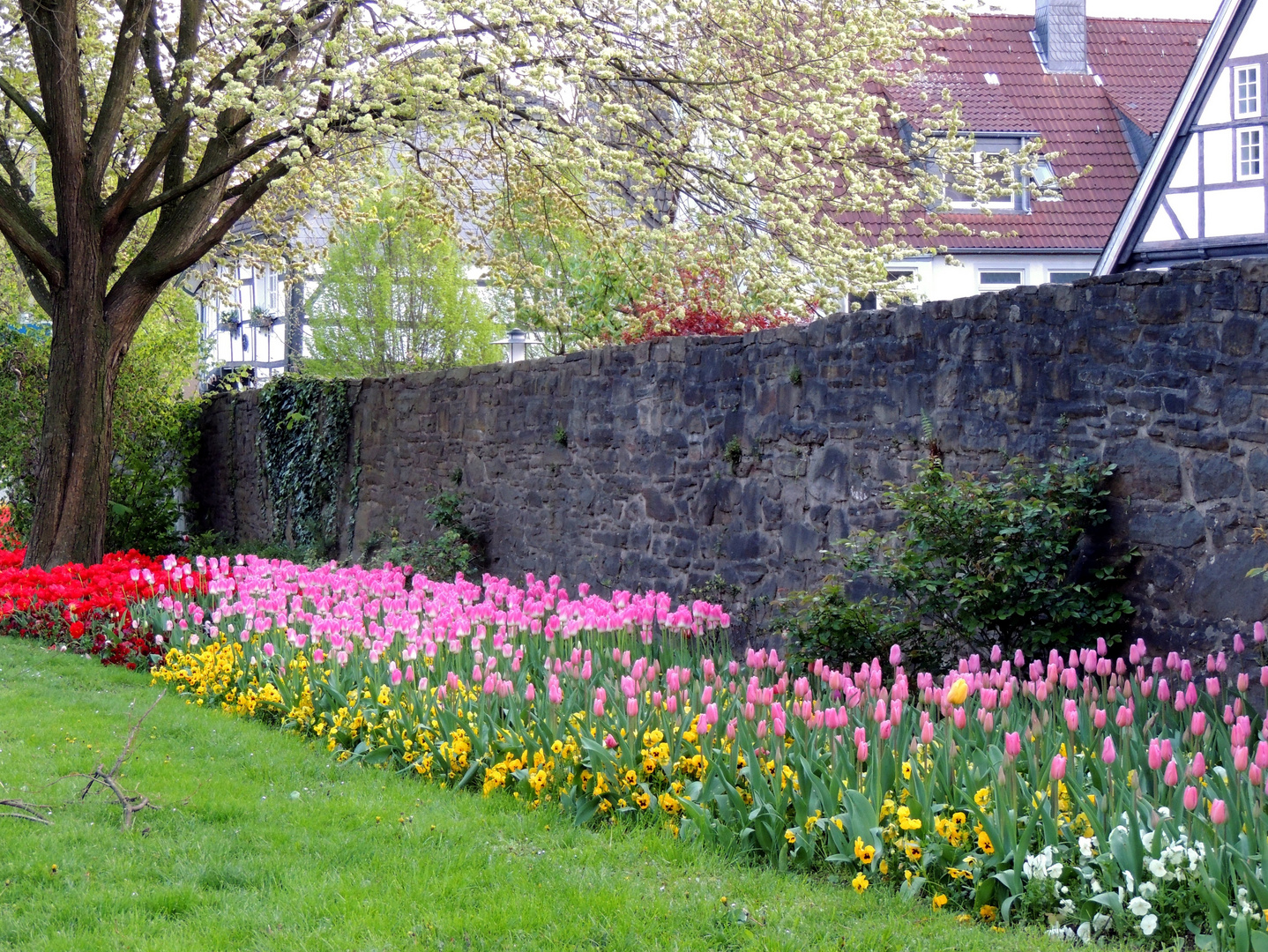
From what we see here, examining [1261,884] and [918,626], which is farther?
[918,626]

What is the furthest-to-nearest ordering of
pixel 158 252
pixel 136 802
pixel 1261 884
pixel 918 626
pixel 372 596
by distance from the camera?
pixel 158 252, pixel 372 596, pixel 918 626, pixel 136 802, pixel 1261 884

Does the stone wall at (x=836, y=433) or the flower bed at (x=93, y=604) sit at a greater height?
the stone wall at (x=836, y=433)

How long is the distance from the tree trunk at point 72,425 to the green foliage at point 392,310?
13262 mm

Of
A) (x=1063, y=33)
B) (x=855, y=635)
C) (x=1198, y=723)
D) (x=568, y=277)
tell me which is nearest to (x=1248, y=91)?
(x=568, y=277)

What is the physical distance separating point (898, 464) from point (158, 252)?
7586 millimetres

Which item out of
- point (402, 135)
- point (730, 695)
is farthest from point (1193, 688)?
point (402, 135)

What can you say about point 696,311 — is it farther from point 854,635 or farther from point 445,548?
point 854,635

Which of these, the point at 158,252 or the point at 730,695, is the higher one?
the point at 158,252

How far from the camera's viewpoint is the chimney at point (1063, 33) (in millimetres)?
23000

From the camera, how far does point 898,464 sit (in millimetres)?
7082

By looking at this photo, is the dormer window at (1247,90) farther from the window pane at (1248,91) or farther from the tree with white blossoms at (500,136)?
the tree with white blossoms at (500,136)

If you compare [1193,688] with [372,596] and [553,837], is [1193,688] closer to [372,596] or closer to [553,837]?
[553,837]

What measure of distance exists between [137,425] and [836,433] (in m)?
11.0

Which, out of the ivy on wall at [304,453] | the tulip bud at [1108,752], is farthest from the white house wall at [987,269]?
the tulip bud at [1108,752]
